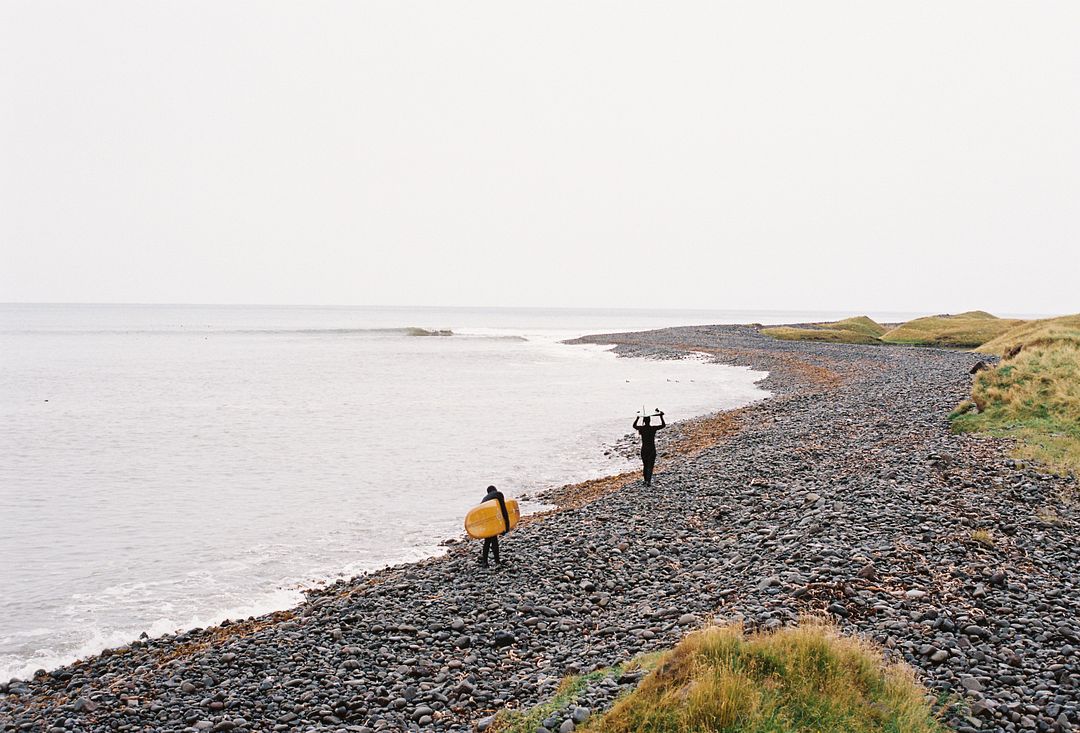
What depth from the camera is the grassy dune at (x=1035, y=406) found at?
16.2 meters

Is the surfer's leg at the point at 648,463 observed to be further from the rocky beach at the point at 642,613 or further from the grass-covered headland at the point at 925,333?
the grass-covered headland at the point at 925,333

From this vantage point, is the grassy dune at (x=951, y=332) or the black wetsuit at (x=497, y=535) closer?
the black wetsuit at (x=497, y=535)

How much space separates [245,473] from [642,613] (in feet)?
57.9

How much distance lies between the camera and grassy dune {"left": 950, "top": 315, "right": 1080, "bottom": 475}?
1616 centimetres

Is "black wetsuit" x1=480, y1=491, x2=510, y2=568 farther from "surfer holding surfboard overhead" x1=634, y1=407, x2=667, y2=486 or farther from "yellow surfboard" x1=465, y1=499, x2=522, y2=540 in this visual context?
"surfer holding surfboard overhead" x1=634, y1=407, x2=667, y2=486

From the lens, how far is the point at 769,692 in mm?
6133

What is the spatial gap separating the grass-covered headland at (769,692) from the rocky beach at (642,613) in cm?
41

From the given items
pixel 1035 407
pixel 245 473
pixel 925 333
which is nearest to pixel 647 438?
pixel 1035 407

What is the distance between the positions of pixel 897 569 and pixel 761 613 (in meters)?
2.43

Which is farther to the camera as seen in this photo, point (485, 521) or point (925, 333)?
point (925, 333)

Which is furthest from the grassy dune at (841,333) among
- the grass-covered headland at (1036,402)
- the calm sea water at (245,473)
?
the grass-covered headland at (1036,402)

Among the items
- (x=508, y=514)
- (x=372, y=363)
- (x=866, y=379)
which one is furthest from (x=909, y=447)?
(x=372, y=363)

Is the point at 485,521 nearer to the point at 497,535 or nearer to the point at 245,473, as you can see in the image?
the point at 497,535

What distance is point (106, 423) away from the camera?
1351 inches
